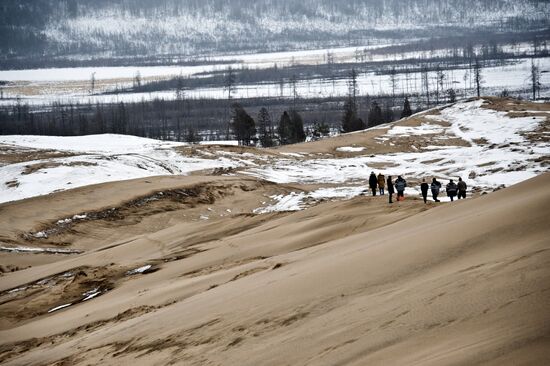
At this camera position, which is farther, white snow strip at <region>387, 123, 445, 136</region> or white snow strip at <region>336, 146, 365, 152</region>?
white snow strip at <region>387, 123, 445, 136</region>

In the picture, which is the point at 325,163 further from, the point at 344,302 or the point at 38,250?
the point at 344,302

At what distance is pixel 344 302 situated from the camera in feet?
27.3

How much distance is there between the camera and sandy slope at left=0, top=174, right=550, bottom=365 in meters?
6.07

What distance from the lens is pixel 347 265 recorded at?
10109mm

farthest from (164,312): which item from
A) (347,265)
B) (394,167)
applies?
(394,167)

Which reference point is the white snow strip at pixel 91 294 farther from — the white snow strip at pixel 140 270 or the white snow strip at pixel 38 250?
the white snow strip at pixel 38 250

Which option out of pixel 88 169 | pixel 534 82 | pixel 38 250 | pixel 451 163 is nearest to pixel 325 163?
pixel 451 163

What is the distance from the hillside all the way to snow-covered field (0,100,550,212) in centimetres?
46

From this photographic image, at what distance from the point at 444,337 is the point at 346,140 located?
49153 millimetres

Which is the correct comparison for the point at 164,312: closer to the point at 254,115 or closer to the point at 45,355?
the point at 45,355

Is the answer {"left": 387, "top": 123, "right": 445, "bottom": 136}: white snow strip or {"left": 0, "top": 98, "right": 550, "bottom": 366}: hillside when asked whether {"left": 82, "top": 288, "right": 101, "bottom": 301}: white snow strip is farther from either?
{"left": 387, "top": 123, "right": 445, "bottom": 136}: white snow strip

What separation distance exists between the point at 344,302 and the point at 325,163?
122 feet

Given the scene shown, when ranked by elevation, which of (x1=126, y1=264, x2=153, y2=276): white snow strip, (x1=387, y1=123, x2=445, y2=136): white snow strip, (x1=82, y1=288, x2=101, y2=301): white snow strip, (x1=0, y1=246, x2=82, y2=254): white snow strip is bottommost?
(x1=0, y1=246, x2=82, y2=254): white snow strip

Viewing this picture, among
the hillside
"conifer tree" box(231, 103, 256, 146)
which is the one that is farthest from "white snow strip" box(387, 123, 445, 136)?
the hillside
